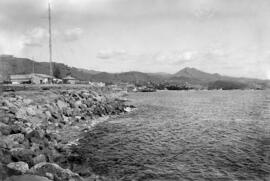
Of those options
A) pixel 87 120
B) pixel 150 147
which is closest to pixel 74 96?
pixel 87 120

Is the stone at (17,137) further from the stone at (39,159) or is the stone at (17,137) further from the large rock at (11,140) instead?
the stone at (39,159)

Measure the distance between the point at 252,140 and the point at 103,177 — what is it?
17.1 m

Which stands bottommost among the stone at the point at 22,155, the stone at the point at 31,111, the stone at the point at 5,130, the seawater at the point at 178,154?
the seawater at the point at 178,154

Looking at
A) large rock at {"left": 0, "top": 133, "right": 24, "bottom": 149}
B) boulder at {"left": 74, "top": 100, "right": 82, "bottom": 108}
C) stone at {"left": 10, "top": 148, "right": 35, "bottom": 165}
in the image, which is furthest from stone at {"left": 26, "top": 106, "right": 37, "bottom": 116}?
stone at {"left": 10, "top": 148, "right": 35, "bottom": 165}

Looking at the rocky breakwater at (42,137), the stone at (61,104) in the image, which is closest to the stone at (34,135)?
the rocky breakwater at (42,137)

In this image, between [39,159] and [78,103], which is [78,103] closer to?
[78,103]

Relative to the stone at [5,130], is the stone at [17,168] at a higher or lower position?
lower

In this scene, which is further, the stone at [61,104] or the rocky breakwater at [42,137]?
the stone at [61,104]

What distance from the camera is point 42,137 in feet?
63.0

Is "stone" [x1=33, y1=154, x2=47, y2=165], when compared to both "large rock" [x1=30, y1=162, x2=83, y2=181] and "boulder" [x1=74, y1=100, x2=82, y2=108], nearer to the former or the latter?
"large rock" [x1=30, y1=162, x2=83, y2=181]

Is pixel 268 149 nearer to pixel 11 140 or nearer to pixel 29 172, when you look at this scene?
pixel 29 172

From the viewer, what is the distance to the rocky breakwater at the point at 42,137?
39.7ft

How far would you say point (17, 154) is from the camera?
13.8 m

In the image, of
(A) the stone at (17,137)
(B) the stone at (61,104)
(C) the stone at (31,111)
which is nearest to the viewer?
(A) the stone at (17,137)
